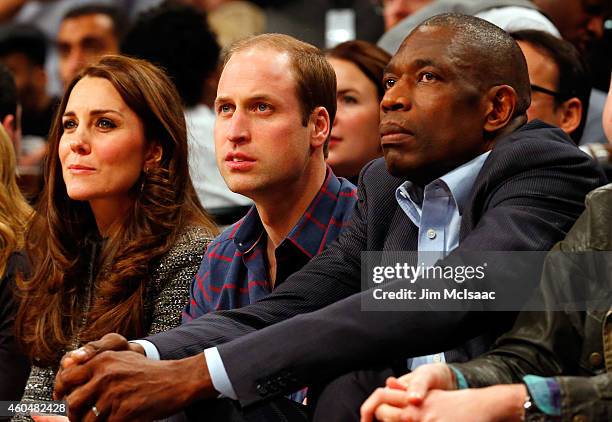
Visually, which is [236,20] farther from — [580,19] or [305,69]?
[305,69]

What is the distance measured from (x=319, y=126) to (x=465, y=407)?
4.48 ft

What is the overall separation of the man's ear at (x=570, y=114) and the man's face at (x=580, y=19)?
124 cm

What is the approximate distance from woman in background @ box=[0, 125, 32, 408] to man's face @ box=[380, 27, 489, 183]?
1.63 m

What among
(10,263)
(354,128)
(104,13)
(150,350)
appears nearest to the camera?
(150,350)

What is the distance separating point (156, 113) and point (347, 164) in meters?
0.77

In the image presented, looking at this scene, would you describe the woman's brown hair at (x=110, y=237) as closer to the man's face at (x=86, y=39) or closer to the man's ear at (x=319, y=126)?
the man's ear at (x=319, y=126)

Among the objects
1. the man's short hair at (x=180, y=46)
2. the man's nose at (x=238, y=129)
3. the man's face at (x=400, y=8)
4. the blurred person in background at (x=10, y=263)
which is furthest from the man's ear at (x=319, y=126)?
the man's face at (x=400, y=8)

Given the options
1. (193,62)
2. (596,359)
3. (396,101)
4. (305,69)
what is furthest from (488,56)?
(193,62)

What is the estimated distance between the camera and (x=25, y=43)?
21.9ft

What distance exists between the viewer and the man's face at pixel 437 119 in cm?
266

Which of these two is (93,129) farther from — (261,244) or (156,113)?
(261,244)

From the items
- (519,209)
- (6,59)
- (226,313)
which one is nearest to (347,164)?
(226,313)

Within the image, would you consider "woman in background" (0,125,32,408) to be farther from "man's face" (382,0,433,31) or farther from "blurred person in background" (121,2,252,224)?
"man's face" (382,0,433,31)

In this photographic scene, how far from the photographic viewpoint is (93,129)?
11.8 ft
